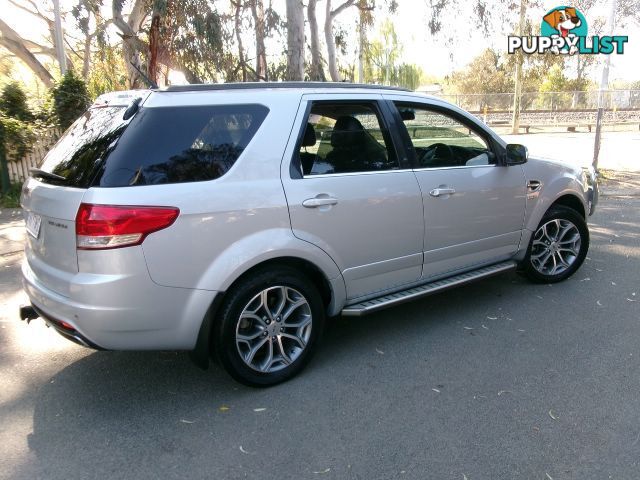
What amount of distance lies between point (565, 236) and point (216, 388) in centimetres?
369

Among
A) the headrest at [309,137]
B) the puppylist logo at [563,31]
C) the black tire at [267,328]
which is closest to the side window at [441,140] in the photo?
the headrest at [309,137]

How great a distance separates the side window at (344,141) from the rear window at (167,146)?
429 mm

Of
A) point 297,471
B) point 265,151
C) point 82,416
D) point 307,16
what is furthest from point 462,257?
point 307,16

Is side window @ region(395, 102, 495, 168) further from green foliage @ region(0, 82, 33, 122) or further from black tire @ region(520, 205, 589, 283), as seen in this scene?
green foliage @ region(0, 82, 33, 122)

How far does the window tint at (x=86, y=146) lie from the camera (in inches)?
114

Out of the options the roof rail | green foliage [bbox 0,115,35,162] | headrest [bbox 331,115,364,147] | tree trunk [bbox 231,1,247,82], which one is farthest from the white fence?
headrest [bbox 331,115,364,147]

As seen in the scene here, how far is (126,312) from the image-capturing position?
9.16ft

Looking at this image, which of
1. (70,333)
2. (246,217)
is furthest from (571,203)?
(70,333)

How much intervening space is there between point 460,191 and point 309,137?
136cm

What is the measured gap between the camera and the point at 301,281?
3355mm

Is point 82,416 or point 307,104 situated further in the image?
point 307,104

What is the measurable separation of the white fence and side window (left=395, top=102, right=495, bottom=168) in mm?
8407

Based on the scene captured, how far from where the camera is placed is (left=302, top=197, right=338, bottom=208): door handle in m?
3.29

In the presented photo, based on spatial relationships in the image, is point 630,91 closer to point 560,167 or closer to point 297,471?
point 560,167
